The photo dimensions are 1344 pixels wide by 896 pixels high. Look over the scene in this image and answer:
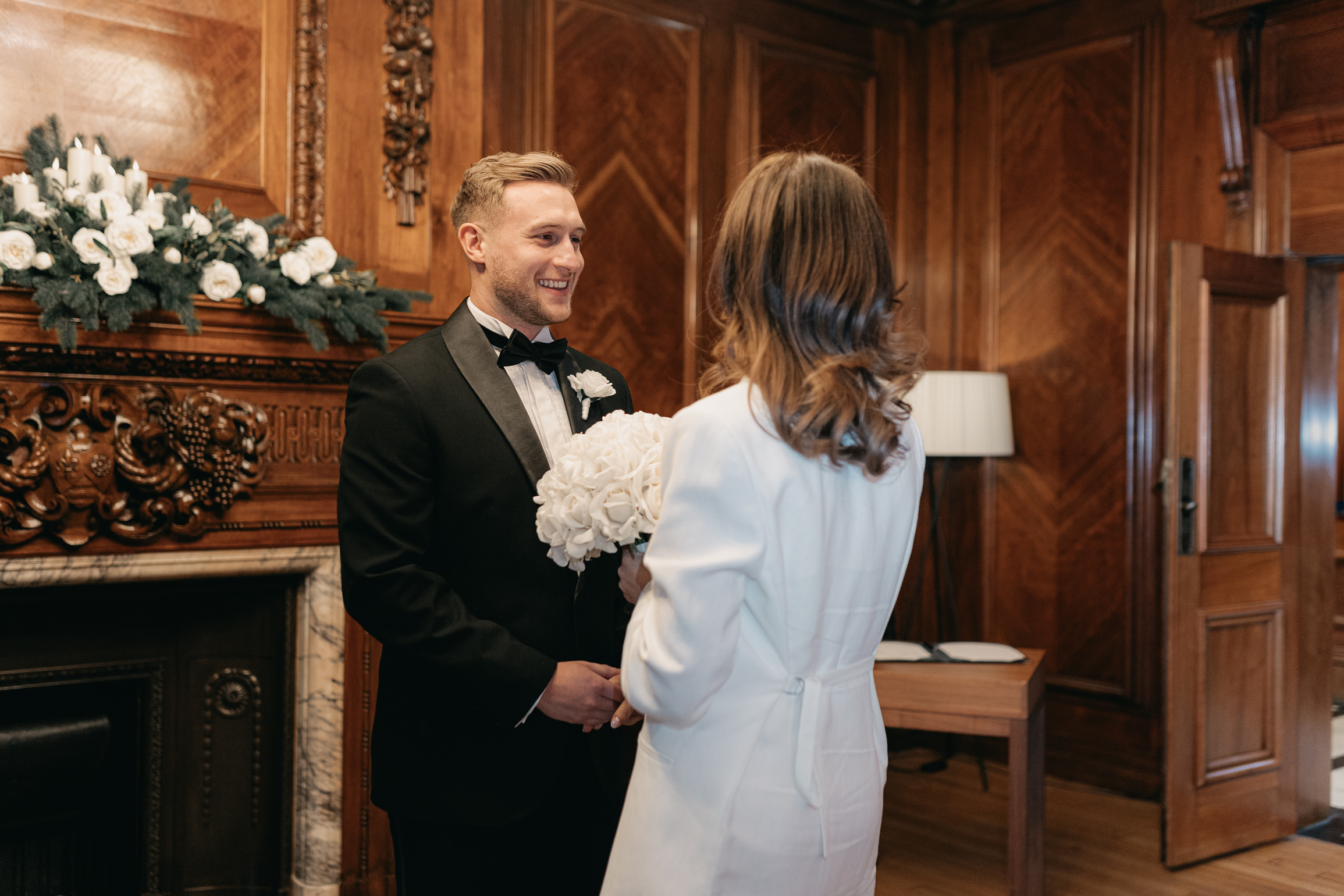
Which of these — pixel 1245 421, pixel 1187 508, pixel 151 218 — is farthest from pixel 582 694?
pixel 1245 421

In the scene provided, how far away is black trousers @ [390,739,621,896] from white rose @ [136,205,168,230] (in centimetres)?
148

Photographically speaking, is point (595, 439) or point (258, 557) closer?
point (595, 439)

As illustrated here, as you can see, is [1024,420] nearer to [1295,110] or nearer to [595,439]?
[1295,110]

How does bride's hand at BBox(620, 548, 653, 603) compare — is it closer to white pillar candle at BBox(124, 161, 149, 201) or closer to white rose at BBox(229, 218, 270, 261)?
white rose at BBox(229, 218, 270, 261)

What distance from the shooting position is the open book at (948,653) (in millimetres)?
3352

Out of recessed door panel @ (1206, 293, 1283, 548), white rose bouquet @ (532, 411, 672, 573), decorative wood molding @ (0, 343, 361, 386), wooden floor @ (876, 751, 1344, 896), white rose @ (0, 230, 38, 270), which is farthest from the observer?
recessed door panel @ (1206, 293, 1283, 548)

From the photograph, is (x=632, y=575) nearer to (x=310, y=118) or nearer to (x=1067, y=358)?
(x=310, y=118)

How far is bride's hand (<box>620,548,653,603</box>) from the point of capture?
1.60 meters

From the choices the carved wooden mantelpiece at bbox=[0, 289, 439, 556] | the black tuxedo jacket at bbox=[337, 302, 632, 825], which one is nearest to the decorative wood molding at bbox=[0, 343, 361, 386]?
the carved wooden mantelpiece at bbox=[0, 289, 439, 556]

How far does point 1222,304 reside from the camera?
12.2ft

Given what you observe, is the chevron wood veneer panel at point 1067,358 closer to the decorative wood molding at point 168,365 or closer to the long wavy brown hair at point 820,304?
the decorative wood molding at point 168,365

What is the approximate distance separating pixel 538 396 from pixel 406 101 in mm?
1582

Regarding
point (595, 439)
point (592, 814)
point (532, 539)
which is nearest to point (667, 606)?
point (595, 439)

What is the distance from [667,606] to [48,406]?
6.20 ft
